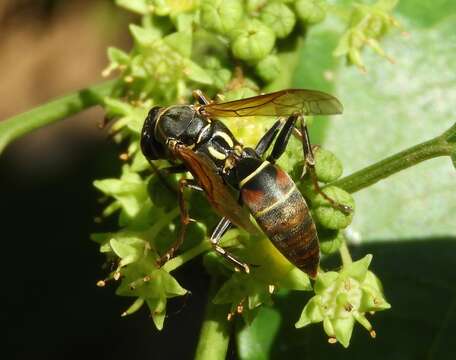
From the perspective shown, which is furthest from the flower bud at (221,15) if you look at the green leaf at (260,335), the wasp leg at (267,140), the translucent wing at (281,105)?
the green leaf at (260,335)

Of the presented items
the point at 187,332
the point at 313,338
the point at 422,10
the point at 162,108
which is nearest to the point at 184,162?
the point at 162,108

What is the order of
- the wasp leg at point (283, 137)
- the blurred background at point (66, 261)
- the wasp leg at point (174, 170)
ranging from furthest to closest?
the blurred background at point (66, 261) → the wasp leg at point (174, 170) → the wasp leg at point (283, 137)

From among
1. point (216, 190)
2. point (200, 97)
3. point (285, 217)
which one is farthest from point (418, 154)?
point (200, 97)

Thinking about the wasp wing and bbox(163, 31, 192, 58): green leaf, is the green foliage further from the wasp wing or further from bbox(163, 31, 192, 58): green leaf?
the wasp wing

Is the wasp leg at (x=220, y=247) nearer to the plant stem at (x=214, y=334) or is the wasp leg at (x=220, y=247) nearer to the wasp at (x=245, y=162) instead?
the wasp at (x=245, y=162)

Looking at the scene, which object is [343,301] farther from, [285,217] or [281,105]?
[281,105]

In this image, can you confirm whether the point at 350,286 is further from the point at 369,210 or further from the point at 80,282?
the point at 80,282
